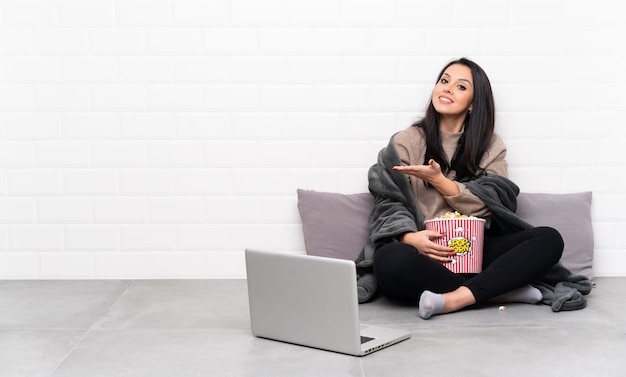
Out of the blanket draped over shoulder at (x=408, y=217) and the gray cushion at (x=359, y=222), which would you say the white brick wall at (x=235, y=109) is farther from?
the blanket draped over shoulder at (x=408, y=217)

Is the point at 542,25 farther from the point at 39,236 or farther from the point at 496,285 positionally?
the point at 39,236

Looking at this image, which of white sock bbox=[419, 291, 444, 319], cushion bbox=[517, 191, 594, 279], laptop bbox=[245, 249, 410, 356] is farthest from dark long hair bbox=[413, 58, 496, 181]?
laptop bbox=[245, 249, 410, 356]

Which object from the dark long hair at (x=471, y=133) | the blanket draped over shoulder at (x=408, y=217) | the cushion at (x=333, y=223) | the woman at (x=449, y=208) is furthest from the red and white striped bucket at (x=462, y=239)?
the cushion at (x=333, y=223)

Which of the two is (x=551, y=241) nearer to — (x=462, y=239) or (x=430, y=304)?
(x=462, y=239)

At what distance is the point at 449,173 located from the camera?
3473 millimetres

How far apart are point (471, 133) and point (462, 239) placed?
56 centimetres

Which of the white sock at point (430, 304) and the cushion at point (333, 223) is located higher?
the cushion at point (333, 223)

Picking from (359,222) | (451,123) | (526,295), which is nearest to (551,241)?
(526,295)

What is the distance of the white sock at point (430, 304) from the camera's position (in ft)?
9.84

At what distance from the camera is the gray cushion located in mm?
3605

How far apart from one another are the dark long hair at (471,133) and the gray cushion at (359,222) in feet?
1.22

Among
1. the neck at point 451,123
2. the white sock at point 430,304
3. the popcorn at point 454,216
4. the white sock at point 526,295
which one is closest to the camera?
the white sock at point 430,304

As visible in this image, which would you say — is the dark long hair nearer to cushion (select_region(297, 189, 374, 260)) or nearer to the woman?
the woman

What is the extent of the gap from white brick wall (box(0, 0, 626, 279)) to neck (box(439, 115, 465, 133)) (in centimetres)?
20
